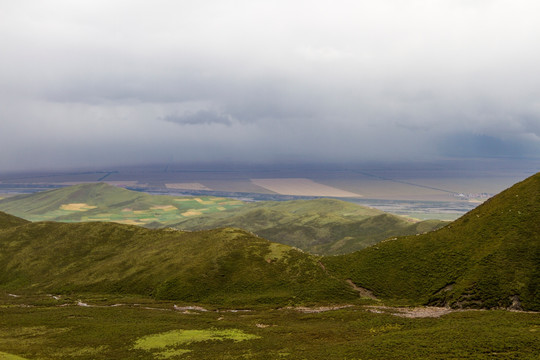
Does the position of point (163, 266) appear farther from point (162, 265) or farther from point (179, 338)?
point (179, 338)

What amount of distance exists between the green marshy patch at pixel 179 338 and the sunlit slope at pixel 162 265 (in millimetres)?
30337

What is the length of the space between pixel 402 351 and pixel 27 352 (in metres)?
58.8

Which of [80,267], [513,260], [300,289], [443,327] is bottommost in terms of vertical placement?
[80,267]

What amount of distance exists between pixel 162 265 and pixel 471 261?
9506 cm

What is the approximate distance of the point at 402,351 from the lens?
4778 centimetres

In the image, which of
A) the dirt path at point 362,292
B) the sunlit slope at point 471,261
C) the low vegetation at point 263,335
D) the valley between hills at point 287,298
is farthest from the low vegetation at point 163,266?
the low vegetation at point 263,335

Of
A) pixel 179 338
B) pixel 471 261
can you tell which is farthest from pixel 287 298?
pixel 471 261

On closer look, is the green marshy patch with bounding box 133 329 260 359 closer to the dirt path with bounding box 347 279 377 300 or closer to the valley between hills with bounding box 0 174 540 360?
the valley between hills with bounding box 0 174 540 360

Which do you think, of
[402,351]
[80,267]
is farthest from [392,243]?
[80,267]

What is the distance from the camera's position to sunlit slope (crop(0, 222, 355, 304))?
337 feet

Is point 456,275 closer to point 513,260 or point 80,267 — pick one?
point 513,260

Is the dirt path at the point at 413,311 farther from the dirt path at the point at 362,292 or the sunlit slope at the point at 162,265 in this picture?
the sunlit slope at the point at 162,265

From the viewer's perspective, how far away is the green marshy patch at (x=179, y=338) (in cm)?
5843

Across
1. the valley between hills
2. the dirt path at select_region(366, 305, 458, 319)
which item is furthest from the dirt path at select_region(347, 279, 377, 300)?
the dirt path at select_region(366, 305, 458, 319)
